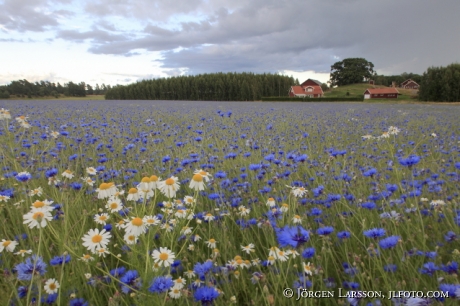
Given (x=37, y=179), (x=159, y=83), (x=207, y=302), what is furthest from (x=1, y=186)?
(x=159, y=83)

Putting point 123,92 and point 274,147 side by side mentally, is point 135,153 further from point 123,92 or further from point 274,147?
point 123,92

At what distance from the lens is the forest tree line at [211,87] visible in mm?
44031

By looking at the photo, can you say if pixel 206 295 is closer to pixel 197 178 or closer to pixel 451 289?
pixel 197 178

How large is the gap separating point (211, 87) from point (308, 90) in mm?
22614

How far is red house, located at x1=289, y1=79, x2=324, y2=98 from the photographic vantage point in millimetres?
51719

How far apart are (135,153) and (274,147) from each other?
201 centimetres

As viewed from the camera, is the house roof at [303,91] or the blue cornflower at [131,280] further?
the house roof at [303,91]

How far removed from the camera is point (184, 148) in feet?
13.5

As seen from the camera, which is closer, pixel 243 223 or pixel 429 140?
pixel 243 223

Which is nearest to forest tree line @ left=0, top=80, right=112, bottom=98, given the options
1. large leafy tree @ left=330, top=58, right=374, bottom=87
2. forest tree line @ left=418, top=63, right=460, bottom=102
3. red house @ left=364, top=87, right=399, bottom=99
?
forest tree line @ left=418, top=63, right=460, bottom=102

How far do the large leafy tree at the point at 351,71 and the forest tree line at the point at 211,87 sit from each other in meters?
32.5

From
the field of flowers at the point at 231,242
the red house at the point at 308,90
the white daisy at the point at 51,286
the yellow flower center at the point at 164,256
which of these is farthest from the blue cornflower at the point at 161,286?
the red house at the point at 308,90

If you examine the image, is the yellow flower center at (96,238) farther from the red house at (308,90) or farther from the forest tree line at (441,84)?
the red house at (308,90)

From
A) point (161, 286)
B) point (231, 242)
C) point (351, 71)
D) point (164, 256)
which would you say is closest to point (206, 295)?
point (161, 286)
